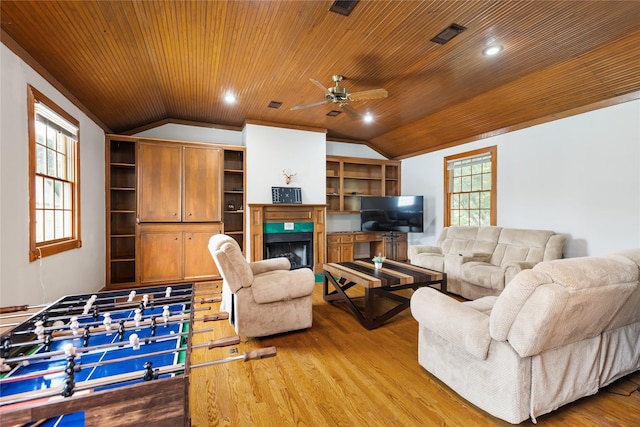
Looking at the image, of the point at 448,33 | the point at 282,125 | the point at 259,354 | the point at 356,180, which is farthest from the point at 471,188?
the point at 259,354

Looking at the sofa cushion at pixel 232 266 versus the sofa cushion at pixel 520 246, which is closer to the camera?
the sofa cushion at pixel 232 266

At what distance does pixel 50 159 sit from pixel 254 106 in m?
2.59

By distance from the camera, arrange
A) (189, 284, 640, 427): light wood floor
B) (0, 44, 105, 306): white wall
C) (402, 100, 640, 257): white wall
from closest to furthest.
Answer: (189, 284, 640, 427): light wood floor, (0, 44, 105, 306): white wall, (402, 100, 640, 257): white wall

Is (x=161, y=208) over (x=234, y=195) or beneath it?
beneath

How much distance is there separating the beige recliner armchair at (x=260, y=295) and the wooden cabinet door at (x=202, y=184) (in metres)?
2.14

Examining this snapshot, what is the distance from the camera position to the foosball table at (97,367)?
773mm

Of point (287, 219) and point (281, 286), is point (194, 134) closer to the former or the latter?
point (287, 219)

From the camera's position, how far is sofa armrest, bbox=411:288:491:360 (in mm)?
1671

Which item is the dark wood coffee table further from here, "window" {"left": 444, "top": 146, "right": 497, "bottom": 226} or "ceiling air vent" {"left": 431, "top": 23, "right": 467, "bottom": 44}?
"ceiling air vent" {"left": 431, "top": 23, "right": 467, "bottom": 44}

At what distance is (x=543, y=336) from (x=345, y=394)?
123 cm

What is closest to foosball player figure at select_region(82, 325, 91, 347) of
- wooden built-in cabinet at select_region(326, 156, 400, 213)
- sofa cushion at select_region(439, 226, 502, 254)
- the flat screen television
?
sofa cushion at select_region(439, 226, 502, 254)

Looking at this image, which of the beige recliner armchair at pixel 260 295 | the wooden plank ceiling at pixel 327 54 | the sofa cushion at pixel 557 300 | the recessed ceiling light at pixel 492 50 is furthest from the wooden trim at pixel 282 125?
the sofa cushion at pixel 557 300

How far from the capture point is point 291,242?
537 cm

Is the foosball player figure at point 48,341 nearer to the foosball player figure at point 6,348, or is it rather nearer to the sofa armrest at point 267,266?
the foosball player figure at point 6,348
